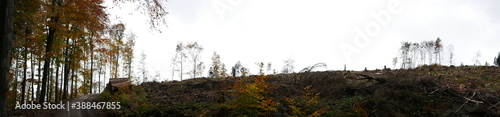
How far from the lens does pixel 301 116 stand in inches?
305

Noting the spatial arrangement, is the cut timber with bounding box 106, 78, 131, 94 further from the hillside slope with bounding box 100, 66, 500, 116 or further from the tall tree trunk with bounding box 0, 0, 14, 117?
the tall tree trunk with bounding box 0, 0, 14, 117

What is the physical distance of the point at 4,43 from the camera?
19.2 feet

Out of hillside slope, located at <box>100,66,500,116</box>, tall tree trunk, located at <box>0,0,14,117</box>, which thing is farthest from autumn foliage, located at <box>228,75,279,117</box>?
tall tree trunk, located at <box>0,0,14,117</box>

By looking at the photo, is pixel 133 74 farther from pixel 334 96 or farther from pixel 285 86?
pixel 334 96

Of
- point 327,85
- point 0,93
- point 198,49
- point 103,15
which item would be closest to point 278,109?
point 327,85

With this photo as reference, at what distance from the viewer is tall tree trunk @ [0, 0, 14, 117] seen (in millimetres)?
5758

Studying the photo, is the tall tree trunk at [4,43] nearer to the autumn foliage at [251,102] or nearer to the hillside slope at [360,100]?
the hillside slope at [360,100]

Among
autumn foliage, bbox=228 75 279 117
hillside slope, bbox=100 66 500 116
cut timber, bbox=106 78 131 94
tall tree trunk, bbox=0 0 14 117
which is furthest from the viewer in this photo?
cut timber, bbox=106 78 131 94

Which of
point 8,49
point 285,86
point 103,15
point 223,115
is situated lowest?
point 223,115

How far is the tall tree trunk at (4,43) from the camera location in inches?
227

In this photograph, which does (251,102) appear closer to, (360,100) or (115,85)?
(360,100)

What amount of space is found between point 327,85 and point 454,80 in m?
5.06

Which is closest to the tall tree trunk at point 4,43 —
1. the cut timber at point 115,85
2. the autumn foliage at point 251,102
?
the autumn foliage at point 251,102

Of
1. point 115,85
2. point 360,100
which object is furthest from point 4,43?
point 360,100
